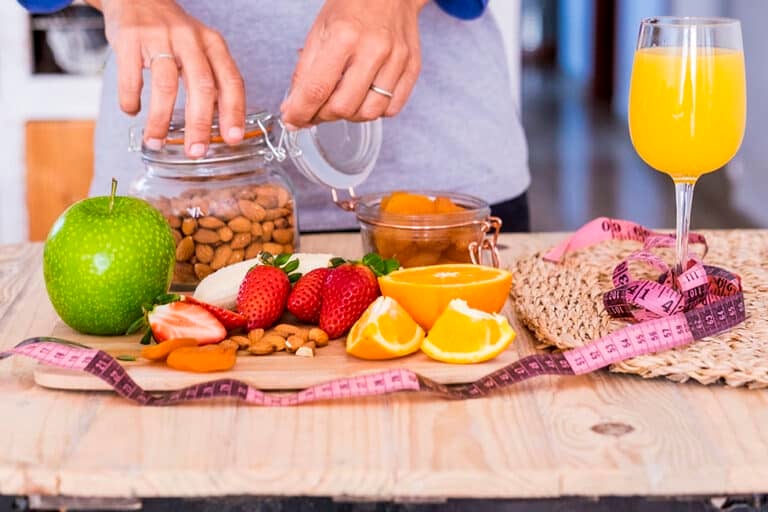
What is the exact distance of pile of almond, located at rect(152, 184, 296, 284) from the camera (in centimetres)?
140

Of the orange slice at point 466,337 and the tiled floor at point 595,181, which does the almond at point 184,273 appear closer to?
the orange slice at point 466,337

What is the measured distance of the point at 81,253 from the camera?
1.21 m

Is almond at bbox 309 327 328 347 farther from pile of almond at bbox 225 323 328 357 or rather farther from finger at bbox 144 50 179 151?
finger at bbox 144 50 179 151

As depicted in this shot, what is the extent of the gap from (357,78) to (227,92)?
0.16 meters

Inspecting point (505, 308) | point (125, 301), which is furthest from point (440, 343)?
point (125, 301)

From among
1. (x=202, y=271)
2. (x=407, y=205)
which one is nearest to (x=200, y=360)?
(x=202, y=271)

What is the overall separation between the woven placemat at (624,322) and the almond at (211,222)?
1.25ft

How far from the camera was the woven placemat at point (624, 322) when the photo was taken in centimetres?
110

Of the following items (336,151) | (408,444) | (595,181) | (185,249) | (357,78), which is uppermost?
(357,78)

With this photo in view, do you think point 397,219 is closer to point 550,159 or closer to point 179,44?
point 179,44

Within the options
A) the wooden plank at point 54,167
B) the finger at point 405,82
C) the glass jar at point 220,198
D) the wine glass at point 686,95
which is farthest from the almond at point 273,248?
the wooden plank at point 54,167

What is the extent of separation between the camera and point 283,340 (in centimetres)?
117

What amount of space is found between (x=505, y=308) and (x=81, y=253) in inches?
19.9

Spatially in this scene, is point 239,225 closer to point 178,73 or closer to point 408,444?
point 178,73
